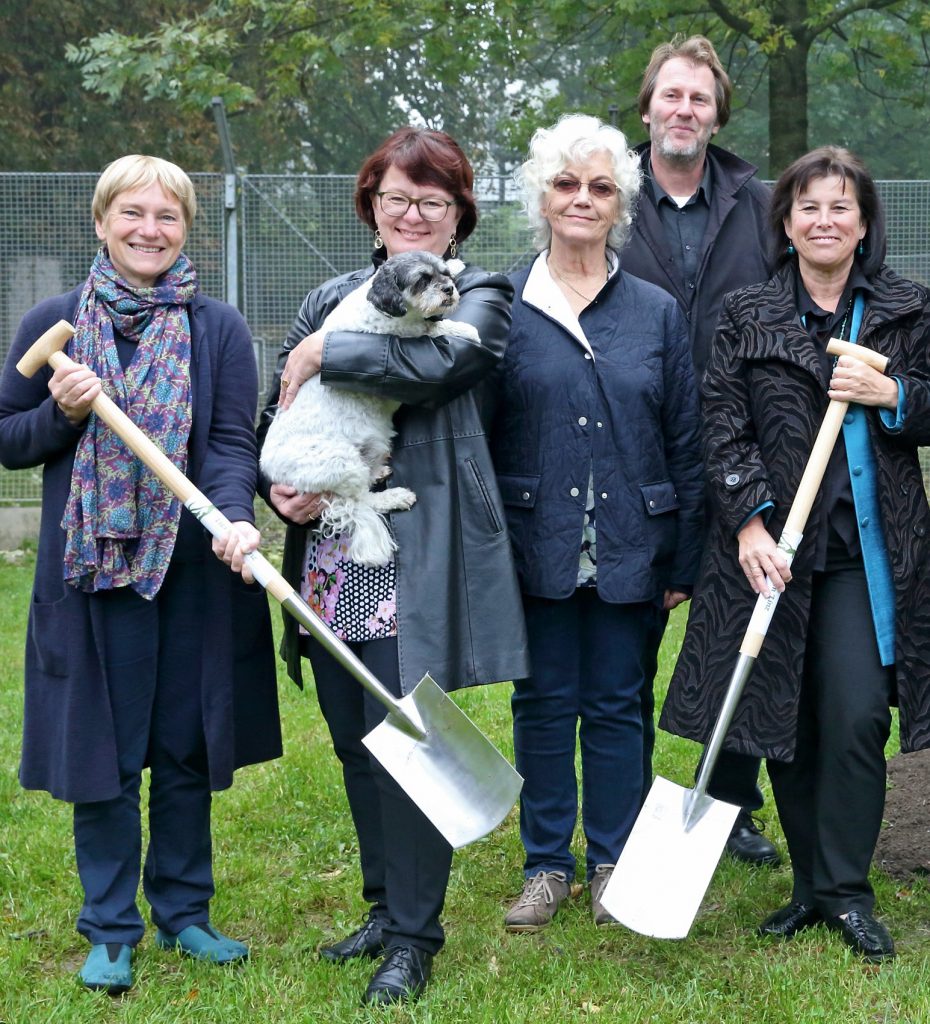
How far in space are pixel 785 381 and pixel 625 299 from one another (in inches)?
23.2

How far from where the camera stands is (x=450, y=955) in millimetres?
3797

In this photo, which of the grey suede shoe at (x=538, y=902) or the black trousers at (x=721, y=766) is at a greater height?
the black trousers at (x=721, y=766)

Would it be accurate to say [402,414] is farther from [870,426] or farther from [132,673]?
[870,426]

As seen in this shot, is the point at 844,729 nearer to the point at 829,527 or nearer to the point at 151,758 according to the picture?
the point at 829,527

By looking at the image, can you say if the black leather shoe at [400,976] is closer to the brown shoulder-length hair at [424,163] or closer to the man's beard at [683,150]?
the brown shoulder-length hair at [424,163]

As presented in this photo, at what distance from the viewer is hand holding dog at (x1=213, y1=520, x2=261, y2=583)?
11.3 feet

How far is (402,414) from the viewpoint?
365 cm

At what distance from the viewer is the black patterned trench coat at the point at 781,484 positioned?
3.60 meters

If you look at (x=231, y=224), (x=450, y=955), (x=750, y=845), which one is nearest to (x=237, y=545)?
(x=450, y=955)

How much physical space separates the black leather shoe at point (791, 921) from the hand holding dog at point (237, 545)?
186 cm

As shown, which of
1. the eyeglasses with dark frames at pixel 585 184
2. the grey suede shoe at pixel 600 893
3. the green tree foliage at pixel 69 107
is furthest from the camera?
the green tree foliage at pixel 69 107

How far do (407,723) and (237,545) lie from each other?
2.12 ft

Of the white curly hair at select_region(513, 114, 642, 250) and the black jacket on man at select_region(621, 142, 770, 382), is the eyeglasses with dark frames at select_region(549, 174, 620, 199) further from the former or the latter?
the black jacket on man at select_region(621, 142, 770, 382)

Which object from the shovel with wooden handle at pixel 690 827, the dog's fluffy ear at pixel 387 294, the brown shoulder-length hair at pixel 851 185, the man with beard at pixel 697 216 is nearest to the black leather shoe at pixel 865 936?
the shovel with wooden handle at pixel 690 827
